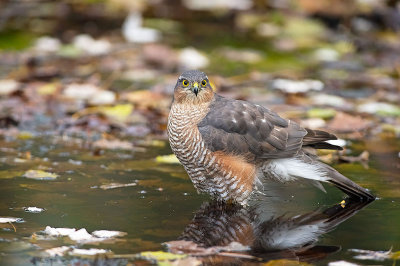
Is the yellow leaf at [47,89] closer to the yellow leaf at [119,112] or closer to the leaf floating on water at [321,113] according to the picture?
the yellow leaf at [119,112]

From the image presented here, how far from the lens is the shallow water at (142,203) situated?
14.8ft

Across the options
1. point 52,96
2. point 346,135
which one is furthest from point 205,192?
point 52,96

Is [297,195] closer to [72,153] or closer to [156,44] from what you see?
[72,153]

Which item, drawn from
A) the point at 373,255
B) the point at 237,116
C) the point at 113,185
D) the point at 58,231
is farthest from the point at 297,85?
the point at 58,231

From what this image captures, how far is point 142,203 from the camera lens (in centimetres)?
546

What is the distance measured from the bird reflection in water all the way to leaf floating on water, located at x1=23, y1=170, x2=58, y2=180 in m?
1.37

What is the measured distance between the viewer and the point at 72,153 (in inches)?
272

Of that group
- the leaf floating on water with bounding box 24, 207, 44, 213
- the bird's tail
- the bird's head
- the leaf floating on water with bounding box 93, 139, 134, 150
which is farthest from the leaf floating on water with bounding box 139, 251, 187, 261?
the leaf floating on water with bounding box 93, 139, 134, 150

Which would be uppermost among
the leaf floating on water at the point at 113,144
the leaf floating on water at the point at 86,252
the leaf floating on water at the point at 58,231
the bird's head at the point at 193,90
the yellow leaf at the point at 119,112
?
the bird's head at the point at 193,90

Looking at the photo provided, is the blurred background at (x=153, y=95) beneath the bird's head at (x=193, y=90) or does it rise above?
beneath

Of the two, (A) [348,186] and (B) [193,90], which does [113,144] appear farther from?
(A) [348,186]

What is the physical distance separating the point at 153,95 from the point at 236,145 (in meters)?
3.32

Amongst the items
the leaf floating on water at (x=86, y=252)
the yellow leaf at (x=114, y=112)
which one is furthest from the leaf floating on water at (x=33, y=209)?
the yellow leaf at (x=114, y=112)

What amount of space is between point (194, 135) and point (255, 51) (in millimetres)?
6192
